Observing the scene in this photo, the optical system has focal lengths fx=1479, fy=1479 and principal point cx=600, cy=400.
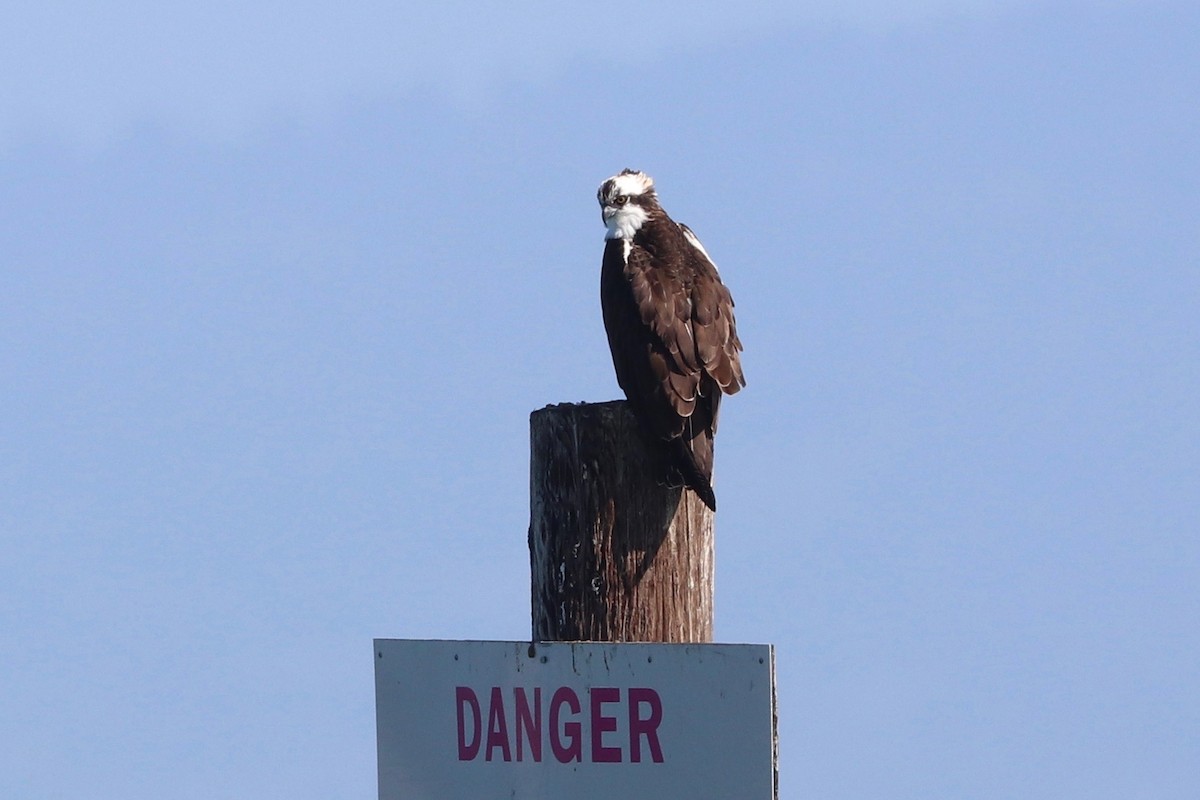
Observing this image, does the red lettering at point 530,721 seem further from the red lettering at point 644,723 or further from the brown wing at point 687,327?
the brown wing at point 687,327

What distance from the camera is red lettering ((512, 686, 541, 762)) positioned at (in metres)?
3.62

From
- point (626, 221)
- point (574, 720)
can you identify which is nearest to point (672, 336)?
point (626, 221)

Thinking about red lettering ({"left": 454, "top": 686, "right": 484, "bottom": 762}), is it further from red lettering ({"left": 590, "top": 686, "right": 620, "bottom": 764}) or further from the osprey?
the osprey

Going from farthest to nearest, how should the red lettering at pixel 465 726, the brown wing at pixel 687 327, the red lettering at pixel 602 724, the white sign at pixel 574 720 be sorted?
the brown wing at pixel 687 327, the red lettering at pixel 465 726, the red lettering at pixel 602 724, the white sign at pixel 574 720

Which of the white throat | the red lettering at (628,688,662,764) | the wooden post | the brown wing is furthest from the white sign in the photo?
the white throat

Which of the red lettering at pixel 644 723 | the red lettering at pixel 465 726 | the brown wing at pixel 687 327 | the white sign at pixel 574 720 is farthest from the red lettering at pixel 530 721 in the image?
the brown wing at pixel 687 327

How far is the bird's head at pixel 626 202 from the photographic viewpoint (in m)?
5.49

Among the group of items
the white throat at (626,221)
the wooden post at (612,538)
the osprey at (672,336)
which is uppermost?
the white throat at (626,221)

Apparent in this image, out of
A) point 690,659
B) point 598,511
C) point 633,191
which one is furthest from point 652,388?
point 633,191

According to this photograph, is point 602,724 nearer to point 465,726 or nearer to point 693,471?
point 465,726

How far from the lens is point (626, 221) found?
5535mm

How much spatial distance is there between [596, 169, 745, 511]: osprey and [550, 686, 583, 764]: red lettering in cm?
69

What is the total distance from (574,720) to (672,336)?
1.43 m

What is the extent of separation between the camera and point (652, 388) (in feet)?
14.3
